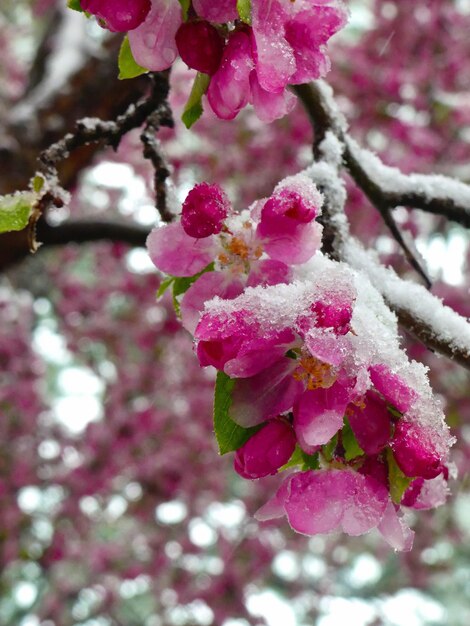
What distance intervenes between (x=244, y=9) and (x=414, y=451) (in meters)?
0.41

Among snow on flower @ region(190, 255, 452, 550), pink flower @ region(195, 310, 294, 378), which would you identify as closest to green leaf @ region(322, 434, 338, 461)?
snow on flower @ region(190, 255, 452, 550)

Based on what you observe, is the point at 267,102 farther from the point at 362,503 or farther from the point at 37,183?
the point at 362,503

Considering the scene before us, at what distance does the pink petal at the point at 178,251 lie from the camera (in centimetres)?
75

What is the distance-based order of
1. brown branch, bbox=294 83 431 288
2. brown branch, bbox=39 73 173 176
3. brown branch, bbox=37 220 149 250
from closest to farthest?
brown branch, bbox=39 73 173 176 → brown branch, bbox=294 83 431 288 → brown branch, bbox=37 220 149 250

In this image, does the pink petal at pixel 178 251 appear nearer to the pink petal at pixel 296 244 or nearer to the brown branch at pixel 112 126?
the pink petal at pixel 296 244

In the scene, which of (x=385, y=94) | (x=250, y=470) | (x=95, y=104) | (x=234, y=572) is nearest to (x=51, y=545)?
(x=234, y=572)

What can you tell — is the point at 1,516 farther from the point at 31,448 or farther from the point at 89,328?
the point at 89,328

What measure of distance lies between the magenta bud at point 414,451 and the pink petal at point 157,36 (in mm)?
425

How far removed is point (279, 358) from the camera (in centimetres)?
64

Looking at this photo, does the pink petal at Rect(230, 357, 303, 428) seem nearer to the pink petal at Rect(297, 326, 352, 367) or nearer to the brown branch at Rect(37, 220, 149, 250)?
the pink petal at Rect(297, 326, 352, 367)

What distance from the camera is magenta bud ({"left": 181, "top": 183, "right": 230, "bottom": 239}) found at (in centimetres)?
70

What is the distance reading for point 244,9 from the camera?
631mm

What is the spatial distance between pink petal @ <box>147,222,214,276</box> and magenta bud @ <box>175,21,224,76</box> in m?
0.17

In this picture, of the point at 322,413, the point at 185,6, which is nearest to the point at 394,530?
the point at 322,413
